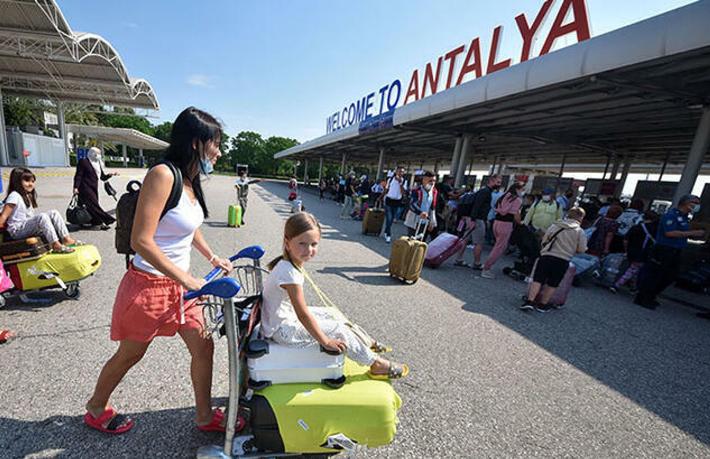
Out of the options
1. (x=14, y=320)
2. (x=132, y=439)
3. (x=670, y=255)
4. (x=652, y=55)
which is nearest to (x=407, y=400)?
(x=132, y=439)

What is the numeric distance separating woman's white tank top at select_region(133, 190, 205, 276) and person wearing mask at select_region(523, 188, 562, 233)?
23.7 feet

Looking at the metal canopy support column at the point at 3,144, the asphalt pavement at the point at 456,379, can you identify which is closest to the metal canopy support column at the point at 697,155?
the asphalt pavement at the point at 456,379

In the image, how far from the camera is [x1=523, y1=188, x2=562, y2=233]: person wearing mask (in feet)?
23.3

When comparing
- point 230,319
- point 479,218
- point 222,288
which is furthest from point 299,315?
point 479,218

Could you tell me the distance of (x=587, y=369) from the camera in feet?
10.4

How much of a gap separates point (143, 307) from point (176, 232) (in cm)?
40

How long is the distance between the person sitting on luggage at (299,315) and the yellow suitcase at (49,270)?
3.01m

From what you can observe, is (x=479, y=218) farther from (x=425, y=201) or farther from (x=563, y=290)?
(x=563, y=290)

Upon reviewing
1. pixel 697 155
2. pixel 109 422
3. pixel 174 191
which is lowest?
pixel 109 422

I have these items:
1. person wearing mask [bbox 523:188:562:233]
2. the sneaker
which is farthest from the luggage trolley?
person wearing mask [bbox 523:188:562:233]

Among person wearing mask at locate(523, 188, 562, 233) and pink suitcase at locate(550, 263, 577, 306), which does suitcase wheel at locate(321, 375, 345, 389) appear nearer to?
pink suitcase at locate(550, 263, 577, 306)

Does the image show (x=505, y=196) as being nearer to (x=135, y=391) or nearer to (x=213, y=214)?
(x=135, y=391)

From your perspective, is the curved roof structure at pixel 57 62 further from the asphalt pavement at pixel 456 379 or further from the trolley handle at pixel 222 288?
the trolley handle at pixel 222 288

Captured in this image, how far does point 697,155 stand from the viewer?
288 inches
